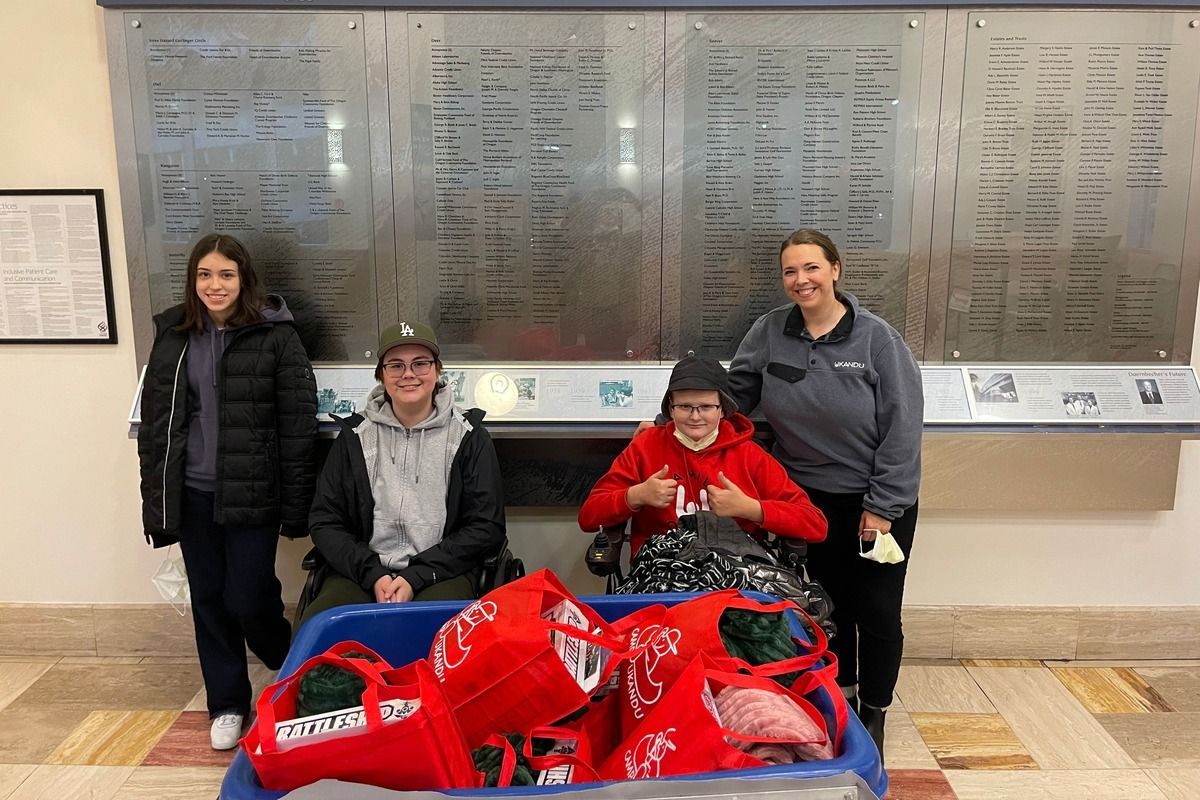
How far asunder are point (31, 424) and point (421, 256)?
5.21 ft

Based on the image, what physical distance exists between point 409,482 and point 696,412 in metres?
0.86

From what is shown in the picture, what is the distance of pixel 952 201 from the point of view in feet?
8.92

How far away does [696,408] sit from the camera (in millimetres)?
2143

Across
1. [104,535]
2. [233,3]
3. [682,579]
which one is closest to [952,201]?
[682,579]

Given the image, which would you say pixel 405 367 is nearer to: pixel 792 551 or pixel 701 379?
pixel 701 379

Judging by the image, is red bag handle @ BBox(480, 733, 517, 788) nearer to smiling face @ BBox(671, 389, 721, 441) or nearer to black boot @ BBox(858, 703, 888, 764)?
smiling face @ BBox(671, 389, 721, 441)

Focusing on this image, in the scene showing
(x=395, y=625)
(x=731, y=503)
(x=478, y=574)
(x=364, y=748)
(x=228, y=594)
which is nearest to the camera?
(x=364, y=748)

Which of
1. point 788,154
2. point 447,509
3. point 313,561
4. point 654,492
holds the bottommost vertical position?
point 313,561

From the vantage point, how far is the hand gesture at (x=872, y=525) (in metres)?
2.23

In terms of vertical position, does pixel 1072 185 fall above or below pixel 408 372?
above

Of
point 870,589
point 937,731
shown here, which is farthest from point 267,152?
point 937,731

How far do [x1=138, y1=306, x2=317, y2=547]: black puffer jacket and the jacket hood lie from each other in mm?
1157

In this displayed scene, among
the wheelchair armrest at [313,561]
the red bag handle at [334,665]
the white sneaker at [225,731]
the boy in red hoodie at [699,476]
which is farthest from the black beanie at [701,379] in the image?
the white sneaker at [225,731]

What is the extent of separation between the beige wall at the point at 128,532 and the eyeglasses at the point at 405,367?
85 cm
